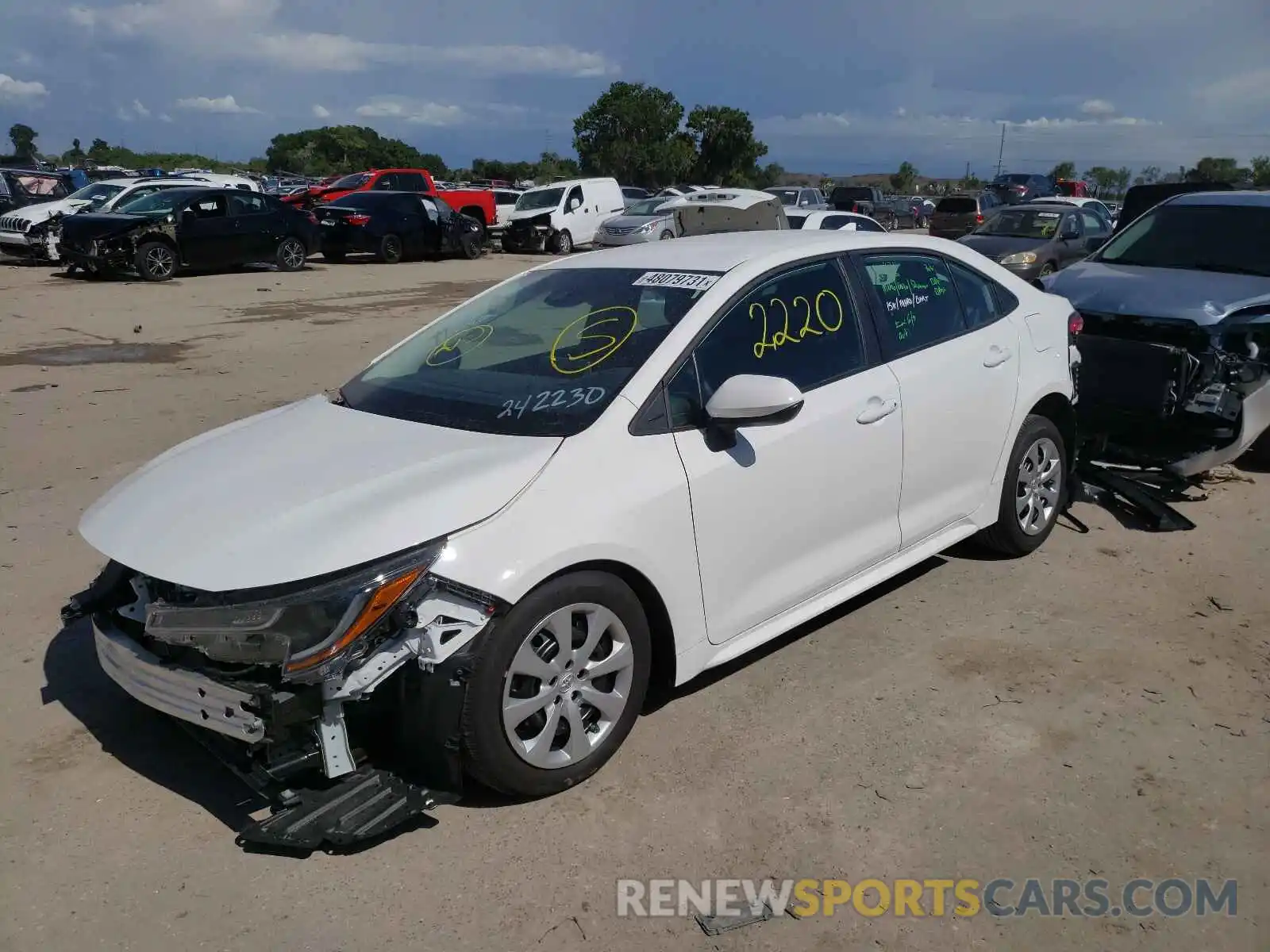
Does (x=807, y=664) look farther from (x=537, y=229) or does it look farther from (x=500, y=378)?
(x=537, y=229)

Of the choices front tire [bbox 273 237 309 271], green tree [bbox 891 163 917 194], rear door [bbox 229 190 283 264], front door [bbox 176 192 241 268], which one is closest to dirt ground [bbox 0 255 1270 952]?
front door [bbox 176 192 241 268]

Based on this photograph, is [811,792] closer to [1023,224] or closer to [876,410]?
[876,410]

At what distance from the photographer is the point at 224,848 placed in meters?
3.16

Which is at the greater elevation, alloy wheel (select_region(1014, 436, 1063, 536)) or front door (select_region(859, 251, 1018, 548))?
front door (select_region(859, 251, 1018, 548))

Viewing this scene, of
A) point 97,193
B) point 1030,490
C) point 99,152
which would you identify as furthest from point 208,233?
point 99,152

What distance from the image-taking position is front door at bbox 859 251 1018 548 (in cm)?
450

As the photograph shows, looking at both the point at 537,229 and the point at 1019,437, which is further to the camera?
the point at 537,229

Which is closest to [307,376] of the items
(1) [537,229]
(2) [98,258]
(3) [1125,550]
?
(3) [1125,550]

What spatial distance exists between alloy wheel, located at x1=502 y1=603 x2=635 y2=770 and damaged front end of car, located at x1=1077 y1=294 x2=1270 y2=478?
4.33 meters

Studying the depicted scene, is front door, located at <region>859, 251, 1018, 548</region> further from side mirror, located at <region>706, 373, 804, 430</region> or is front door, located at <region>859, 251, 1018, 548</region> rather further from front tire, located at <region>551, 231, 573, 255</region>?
front tire, located at <region>551, 231, 573, 255</region>

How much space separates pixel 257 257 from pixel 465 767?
18.8 m

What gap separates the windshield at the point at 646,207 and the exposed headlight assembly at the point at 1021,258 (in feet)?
35.6

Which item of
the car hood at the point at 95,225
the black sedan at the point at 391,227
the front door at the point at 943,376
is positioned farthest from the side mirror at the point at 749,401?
the black sedan at the point at 391,227

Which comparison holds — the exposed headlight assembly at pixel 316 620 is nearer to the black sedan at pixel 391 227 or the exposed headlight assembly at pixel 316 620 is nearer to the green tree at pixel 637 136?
the black sedan at pixel 391 227
